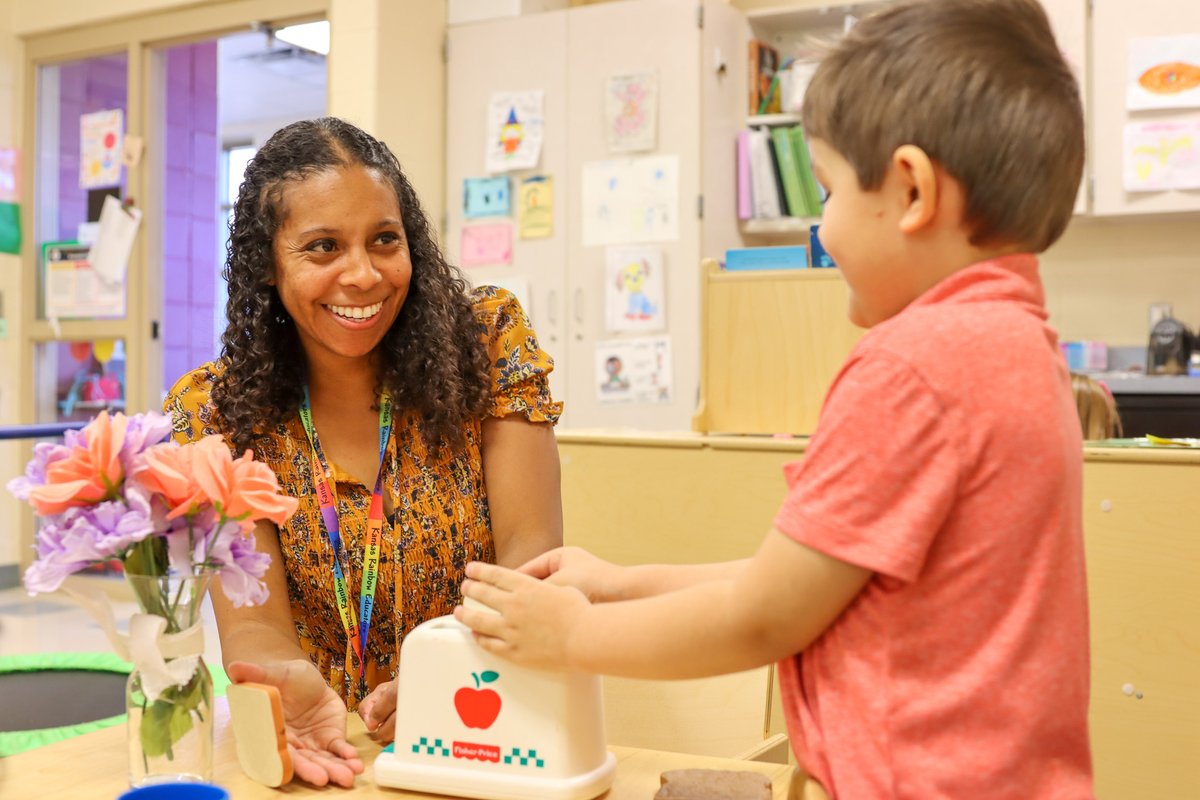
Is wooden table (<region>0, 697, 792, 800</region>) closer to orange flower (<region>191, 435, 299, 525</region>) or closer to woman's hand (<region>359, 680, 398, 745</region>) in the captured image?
woman's hand (<region>359, 680, 398, 745</region>)

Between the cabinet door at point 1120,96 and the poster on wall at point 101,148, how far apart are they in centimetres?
406

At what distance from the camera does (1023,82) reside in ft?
2.22

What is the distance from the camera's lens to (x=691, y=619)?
0.72 m

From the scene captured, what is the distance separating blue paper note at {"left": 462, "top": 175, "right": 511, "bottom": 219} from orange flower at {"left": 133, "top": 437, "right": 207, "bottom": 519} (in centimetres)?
372

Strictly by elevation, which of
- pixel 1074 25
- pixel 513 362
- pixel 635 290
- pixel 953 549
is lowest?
pixel 953 549

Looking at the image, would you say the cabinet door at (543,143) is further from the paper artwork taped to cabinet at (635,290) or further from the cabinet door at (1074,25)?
the cabinet door at (1074,25)

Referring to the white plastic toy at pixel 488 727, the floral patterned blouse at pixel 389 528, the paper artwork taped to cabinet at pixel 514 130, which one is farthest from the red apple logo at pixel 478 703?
the paper artwork taped to cabinet at pixel 514 130

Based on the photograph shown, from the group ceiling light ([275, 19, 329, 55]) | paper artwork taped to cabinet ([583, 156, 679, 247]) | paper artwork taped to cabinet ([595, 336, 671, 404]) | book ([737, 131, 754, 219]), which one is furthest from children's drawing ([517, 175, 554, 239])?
ceiling light ([275, 19, 329, 55])

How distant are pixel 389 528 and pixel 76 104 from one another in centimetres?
484

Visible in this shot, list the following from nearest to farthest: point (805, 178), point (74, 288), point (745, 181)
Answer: point (805, 178), point (745, 181), point (74, 288)

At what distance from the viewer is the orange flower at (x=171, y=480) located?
32.4 inches

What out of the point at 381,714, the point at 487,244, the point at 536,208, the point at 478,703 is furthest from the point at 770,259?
the point at 487,244

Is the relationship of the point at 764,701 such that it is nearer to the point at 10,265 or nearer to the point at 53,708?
the point at 53,708

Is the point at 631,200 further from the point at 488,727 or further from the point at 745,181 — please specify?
the point at 488,727
